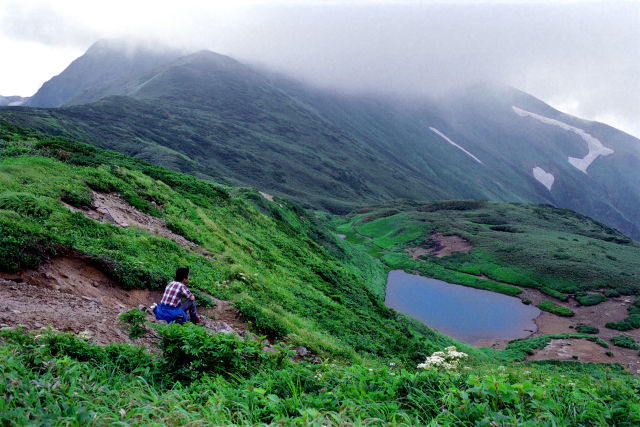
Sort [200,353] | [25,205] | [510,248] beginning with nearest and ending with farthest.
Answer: [200,353] → [25,205] → [510,248]

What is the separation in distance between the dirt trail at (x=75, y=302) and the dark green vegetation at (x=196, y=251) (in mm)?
406

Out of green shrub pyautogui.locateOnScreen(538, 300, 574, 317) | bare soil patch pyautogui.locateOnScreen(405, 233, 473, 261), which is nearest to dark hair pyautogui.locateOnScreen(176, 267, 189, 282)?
green shrub pyautogui.locateOnScreen(538, 300, 574, 317)

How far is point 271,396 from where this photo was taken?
5.46 metres

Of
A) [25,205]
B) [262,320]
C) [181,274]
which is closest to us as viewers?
[181,274]

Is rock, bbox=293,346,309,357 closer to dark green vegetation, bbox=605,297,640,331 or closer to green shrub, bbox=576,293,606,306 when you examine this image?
dark green vegetation, bbox=605,297,640,331

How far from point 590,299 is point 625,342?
1977cm

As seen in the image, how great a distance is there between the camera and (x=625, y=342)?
126ft

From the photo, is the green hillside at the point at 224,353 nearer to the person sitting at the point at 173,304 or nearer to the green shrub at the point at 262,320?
the green shrub at the point at 262,320

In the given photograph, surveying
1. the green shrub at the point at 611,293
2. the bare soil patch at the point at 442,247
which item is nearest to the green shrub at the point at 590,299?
the green shrub at the point at 611,293

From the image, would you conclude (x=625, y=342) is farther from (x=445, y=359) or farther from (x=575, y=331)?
(x=445, y=359)

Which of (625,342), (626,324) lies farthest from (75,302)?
(626,324)

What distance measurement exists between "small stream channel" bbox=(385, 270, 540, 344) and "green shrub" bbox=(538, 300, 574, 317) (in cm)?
137

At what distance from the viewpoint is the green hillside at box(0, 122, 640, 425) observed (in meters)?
5.16

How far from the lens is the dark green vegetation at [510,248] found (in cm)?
6488
